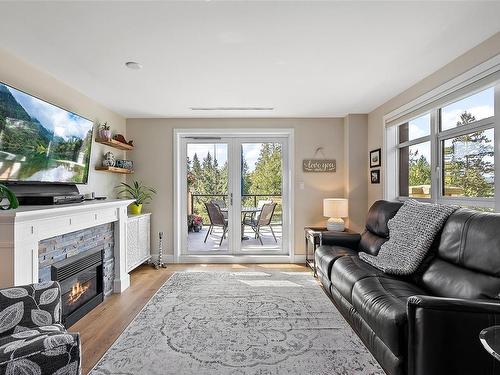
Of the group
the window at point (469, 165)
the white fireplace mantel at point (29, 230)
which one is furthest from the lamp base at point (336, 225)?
the white fireplace mantel at point (29, 230)

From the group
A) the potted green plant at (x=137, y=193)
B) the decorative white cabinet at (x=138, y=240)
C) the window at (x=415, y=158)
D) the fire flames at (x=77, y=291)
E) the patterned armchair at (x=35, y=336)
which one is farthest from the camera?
the potted green plant at (x=137, y=193)

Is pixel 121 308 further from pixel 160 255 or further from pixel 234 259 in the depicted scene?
pixel 234 259

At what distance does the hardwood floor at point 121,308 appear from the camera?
87.4 inches

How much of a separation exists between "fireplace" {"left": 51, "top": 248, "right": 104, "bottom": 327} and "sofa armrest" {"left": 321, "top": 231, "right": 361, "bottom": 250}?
2621mm

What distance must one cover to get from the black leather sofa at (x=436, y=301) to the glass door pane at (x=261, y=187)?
6.22 feet

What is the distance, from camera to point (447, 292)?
193 centimetres

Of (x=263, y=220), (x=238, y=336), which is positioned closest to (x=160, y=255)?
(x=263, y=220)

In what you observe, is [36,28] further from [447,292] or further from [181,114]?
[447,292]

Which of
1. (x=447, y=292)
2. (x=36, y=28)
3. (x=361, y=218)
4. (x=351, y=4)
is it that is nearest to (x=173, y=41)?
(x=36, y=28)

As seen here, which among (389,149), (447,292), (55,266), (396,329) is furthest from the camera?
(389,149)

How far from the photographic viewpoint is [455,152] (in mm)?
2748

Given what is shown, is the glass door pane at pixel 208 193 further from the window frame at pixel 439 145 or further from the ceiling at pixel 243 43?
the window frame at pixel 439 145

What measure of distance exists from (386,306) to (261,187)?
3.15m

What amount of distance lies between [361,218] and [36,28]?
4.33 metres
